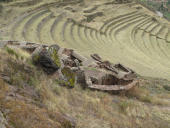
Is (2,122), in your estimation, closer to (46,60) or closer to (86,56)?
(46,60)

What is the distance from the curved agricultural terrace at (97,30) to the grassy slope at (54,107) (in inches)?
338

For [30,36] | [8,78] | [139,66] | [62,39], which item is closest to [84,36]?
[62,39]

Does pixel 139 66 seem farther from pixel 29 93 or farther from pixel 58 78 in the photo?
pixel 29 93

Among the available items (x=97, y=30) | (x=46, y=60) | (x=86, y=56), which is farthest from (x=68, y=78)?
(x=97, y=30)

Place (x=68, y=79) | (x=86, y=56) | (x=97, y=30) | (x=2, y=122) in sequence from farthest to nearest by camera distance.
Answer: (x=97, y=30) < (x=86, y=56) < (x=68, y=79) < (x=2, y=122)

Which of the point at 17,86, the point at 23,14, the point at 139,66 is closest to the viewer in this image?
the point at 17,86

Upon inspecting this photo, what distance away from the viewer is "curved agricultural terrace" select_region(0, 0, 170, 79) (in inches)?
693

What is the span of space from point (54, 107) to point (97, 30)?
21.0 m

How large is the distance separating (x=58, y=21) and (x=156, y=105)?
58.8 feet

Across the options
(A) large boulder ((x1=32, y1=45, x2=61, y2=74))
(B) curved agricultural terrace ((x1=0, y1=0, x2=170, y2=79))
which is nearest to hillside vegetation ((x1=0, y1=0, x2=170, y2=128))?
(B) curved agricultural terrace ((x1=0, y1=0, x2=170, y2=79))

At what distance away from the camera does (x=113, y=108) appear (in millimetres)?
6078

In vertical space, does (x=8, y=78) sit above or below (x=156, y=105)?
above

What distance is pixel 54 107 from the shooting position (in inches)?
172

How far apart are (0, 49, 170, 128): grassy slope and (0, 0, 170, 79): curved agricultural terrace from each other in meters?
8.59
